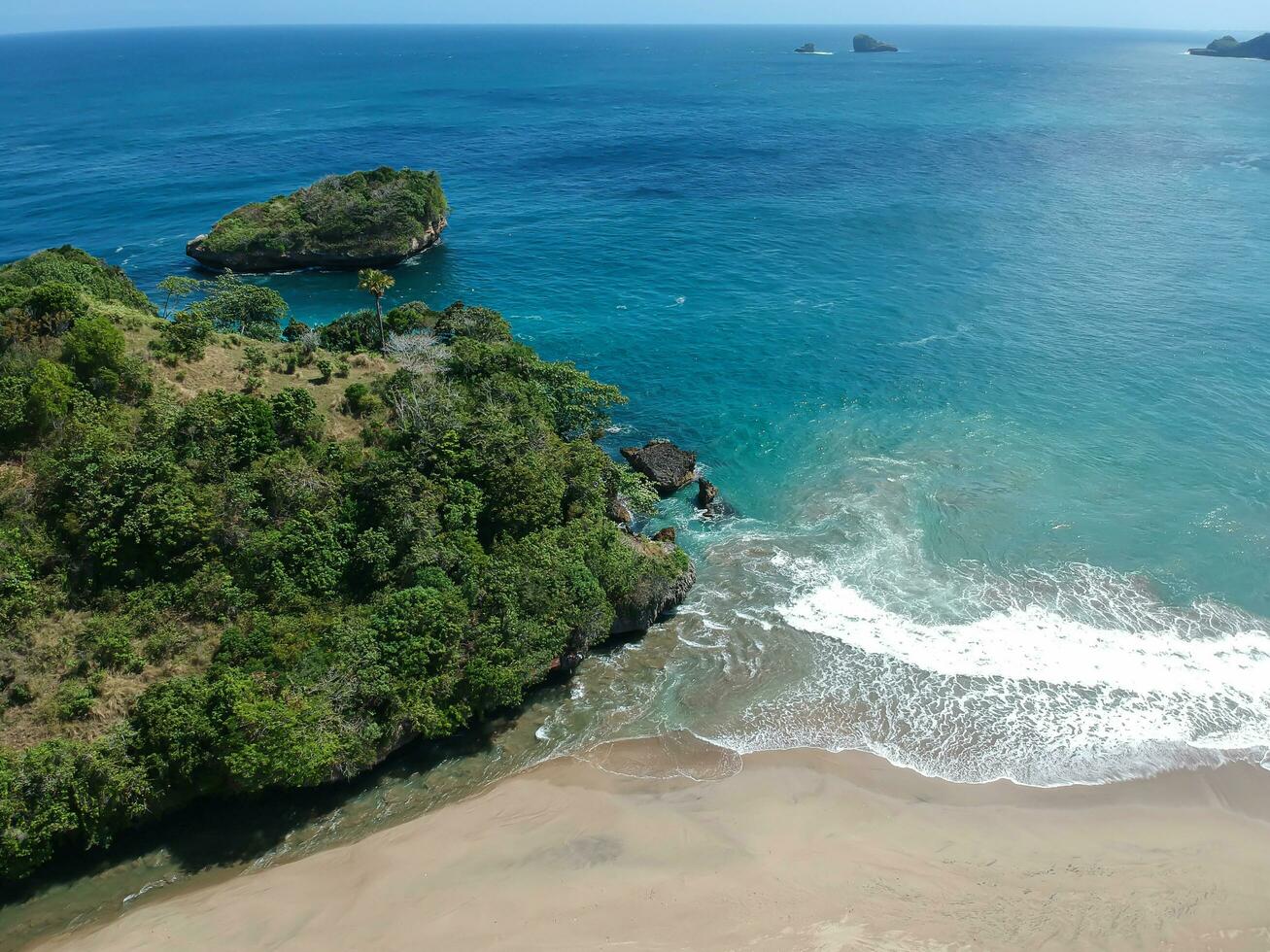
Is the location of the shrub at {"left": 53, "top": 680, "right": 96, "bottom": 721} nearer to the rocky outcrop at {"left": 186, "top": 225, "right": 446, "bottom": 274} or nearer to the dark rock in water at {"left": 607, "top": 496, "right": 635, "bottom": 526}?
the dark rock in water at {"left": 607, "top": 496, "right": 635, "bottom": 526}

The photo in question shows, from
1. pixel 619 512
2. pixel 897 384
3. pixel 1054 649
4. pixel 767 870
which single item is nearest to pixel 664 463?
→ pixel 619 512

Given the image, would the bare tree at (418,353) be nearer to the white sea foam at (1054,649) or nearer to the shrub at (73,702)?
the shrub at (73,702)

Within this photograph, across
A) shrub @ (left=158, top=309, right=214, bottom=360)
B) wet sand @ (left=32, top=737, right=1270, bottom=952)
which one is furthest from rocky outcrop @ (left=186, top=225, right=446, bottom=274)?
wet sand @ (left=32, top=737, right=1270, bottom=952)

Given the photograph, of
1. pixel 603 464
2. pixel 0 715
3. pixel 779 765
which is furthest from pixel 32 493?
pixel 779 765

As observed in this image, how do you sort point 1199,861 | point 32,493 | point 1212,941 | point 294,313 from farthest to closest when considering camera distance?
point 294,313 < point 32,493 < point 1199,861 < point 1212,941

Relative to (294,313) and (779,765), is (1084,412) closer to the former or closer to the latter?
(779,765)
